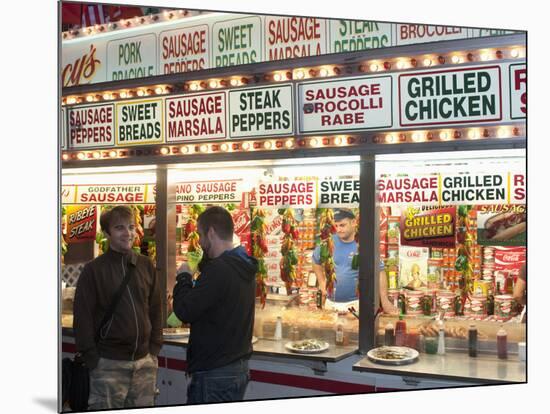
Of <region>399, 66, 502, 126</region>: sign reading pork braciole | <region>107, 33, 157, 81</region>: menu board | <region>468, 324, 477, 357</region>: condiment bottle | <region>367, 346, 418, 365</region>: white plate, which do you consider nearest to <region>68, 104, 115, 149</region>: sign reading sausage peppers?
<region>107, 33, 157, 81</region>: menu board

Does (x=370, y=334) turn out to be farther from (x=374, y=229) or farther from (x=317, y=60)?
(x=317, y=60)

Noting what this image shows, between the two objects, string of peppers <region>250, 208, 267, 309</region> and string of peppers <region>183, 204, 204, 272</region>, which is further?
string of peppers <region>250, 208, 267, 309</region>

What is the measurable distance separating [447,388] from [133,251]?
238 centimetres

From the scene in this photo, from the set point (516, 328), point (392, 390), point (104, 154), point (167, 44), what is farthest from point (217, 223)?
point (516, 328)

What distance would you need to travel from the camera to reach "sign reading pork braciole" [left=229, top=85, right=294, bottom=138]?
5355 mm

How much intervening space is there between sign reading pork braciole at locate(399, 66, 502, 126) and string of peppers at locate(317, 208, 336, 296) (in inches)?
33.7

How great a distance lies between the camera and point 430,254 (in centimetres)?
561

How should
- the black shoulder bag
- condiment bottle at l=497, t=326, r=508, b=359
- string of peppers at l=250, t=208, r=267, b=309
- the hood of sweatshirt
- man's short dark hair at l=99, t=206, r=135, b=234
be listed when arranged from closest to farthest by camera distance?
the black shoulder bag < man's short dark hair at l=99, t=206, r=135, b=234 < the hood of sweatshirt < string of peppers at l=250, t=208, r=267, b=309 < condiment bottle at l=497, t=326, r=508, b=359

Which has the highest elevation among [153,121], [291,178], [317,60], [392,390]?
[317,60]

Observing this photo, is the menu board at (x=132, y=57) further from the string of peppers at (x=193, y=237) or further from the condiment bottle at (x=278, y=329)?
the condiment bottle at (x=278, y=329)

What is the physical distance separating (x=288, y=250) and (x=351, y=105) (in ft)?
3.75

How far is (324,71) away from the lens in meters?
5.41

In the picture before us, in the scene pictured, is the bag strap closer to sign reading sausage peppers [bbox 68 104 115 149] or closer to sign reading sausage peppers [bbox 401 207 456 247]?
sign reading sausage peppers [bbox 68 104 115 149]

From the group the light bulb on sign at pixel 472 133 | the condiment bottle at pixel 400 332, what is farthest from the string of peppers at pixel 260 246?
the light bulb on sign at pixel 472 133
